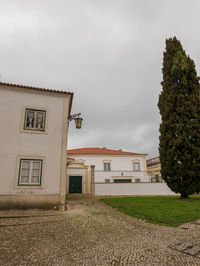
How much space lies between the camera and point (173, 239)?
187 inches

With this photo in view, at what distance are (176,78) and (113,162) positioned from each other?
18887 mm

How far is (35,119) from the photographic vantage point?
995 cm

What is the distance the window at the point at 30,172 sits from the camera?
8.89 m

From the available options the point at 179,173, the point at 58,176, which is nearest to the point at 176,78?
the point at 179,173

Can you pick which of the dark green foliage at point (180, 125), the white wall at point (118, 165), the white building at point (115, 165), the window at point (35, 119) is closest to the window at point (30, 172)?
the window at point (35, 119)

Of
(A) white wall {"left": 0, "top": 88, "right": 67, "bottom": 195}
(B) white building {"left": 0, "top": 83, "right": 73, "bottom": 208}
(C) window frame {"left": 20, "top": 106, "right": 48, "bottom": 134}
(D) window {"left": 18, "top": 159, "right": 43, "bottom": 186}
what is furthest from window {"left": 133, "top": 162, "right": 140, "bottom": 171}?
(D) window {"left": 18, "top": 159, "right": 43, "bottom": 186}

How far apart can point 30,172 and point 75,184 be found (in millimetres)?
14793

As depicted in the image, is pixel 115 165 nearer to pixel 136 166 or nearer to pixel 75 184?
pixel 136 166

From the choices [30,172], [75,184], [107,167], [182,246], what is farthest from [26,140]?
[107,167]

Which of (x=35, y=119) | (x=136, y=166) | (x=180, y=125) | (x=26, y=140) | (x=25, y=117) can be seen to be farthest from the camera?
(x=136, y=166)

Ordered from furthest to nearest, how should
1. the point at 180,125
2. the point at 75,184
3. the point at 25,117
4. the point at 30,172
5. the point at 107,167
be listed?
the point at 107,167 → the point at 75,184 → the point at 180,125 → the point at 25,117 → the point at 30,172

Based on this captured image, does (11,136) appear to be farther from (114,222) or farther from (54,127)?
(114,222)

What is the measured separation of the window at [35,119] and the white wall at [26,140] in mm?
292

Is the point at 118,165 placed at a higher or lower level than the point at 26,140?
lower
